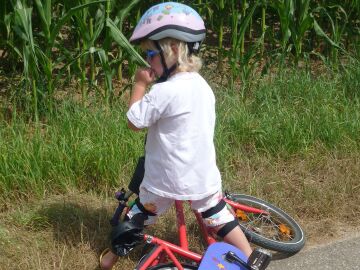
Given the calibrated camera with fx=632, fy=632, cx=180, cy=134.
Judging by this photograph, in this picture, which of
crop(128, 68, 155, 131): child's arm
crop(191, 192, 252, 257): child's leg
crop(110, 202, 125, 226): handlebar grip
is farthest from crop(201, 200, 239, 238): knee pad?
crop(128, 68, 155, 131): child's arm

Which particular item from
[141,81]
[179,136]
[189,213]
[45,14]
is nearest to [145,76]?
[141,81]

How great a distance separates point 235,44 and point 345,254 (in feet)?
7.41

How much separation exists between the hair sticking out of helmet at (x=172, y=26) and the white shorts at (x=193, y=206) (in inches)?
28.2

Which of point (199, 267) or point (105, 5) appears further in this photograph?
point (105, 5)

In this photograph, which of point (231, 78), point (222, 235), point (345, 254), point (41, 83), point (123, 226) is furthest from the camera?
point (231, 78)

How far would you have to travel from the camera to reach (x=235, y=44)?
17.4 feet

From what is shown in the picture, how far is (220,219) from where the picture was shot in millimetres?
3121

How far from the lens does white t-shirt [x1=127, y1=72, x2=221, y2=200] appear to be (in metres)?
2.79

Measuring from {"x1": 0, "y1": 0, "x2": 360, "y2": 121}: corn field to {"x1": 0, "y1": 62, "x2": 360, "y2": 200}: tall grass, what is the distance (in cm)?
24

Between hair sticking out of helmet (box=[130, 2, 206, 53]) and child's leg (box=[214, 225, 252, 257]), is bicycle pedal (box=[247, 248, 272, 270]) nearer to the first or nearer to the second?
child's leg (box=[214, 225, 252, 257])

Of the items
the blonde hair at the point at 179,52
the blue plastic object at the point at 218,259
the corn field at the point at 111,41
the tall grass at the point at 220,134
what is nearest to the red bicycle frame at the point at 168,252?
the blue plastic object at the point at 218,259

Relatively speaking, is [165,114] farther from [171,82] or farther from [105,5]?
[105,5]

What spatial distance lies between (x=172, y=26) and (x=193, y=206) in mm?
892

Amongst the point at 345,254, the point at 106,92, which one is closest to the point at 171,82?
the point at 345,254
